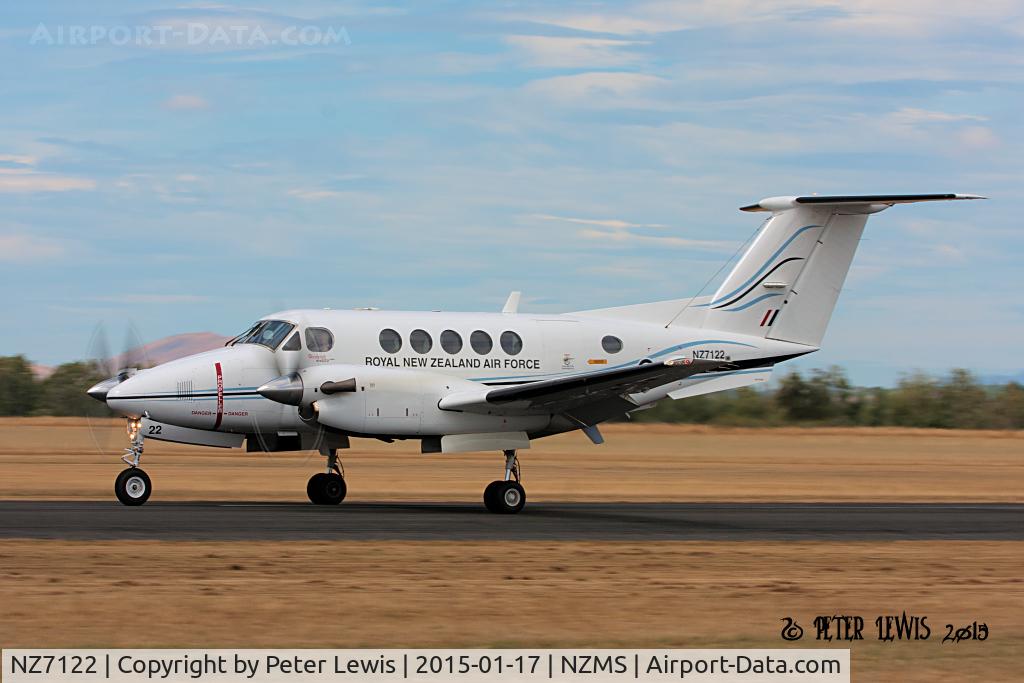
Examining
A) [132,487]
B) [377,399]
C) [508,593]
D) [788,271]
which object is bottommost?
[508,593]

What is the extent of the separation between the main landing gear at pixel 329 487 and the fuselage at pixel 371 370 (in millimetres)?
1317

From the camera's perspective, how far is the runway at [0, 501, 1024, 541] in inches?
613

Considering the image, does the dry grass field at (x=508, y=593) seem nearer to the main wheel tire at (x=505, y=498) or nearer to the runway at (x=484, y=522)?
the runway at (x=484, y=522)

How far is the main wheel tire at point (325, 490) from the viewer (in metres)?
21.0

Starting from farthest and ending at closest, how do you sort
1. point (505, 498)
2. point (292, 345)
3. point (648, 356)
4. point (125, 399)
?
point (648, 356)
point (505, 498)
point (292, 345)
point (125, 399)

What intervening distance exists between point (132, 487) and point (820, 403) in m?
31.0

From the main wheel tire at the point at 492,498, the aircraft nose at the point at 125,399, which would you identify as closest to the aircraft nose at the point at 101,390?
the aircraft nose at the point at 125,399

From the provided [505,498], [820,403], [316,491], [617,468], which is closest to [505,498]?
[505,498]

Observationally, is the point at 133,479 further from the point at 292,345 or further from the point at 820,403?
the point at 820,403

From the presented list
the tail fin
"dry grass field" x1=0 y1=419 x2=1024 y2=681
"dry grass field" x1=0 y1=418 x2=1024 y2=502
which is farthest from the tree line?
"dry grass field" x1=0 y1=419 x2=1024 y2=681

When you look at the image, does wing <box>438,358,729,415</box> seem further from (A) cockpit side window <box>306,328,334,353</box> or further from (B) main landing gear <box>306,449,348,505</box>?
(B) main landing gear <box>306,449,348,505</box>

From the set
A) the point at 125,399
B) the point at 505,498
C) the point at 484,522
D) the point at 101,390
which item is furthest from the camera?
the point at 505,498

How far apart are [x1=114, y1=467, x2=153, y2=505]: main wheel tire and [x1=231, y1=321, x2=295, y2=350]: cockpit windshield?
256 cm

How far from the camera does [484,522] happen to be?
59.8 ft
